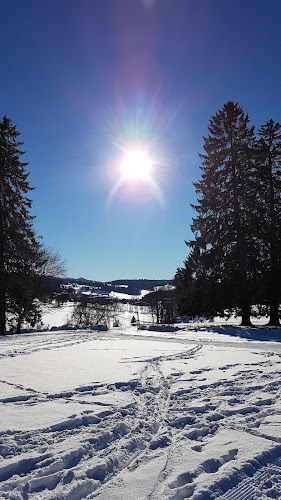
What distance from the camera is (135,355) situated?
7.54 metres

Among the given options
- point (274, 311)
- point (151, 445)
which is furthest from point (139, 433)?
point (274, 311)

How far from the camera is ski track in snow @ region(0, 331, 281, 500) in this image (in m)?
2.13

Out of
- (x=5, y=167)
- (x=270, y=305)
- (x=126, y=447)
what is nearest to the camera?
(x=126, y=447)

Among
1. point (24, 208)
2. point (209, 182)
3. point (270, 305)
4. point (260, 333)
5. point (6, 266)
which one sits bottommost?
point (260, 333)

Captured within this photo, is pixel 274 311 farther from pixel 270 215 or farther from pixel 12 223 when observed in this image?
pixel 12 223

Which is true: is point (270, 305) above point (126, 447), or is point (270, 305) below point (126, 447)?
above

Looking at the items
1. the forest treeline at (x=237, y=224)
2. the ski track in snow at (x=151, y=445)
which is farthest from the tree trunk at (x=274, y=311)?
the ski track in snow at (x=151, y=445)

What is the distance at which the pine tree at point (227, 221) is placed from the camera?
16.0 m

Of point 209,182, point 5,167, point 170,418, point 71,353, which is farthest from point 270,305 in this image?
point 5,167

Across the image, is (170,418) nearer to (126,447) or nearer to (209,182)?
(126,447)

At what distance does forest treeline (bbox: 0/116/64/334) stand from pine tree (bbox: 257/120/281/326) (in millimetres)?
14267

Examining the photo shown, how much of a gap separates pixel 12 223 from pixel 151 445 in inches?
671

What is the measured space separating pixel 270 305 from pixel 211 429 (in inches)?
582

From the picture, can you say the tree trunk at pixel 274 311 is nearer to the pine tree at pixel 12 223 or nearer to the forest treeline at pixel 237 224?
the forest treeline at pixel 237 224
